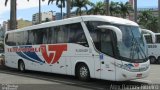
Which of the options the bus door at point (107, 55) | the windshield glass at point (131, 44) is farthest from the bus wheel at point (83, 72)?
the windshield glass at point (131, 44)

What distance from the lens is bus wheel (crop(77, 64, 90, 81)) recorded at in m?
18.3

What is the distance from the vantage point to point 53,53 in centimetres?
2138

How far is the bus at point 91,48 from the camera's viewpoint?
16.5m

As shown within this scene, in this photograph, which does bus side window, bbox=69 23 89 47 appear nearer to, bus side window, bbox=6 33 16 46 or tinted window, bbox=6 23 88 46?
tinted window, bbox=6 23 88 46

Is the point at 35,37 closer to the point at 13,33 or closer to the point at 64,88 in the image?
the point at 13,33

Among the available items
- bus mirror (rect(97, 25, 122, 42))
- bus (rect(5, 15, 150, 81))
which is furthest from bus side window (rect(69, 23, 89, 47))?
bus mirror (rect(97, 25, 122, 42))

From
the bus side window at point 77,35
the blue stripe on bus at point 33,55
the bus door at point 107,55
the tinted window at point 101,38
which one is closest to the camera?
the bus door at point 107,55

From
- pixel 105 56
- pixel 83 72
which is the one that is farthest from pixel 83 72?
pixel 105 56

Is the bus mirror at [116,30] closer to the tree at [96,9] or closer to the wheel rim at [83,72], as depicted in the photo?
the wheel rim at [83,72]

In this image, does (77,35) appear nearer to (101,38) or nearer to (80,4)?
(101,38)

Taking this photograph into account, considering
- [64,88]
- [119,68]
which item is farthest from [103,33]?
[64,88]

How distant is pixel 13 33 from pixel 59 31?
23.7 feet

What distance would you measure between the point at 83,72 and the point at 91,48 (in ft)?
4.53

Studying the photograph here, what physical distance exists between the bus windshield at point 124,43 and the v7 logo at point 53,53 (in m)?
3.13
